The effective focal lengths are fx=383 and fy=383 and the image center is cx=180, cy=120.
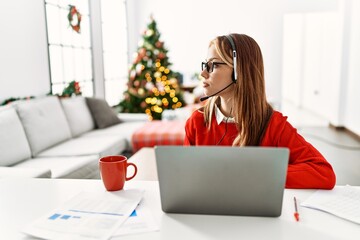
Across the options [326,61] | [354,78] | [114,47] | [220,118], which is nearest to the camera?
[220,118]

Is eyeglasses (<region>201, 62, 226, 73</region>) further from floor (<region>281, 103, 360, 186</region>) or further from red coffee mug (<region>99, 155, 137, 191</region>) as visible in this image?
floor (<region>281, 103, 360, 186</region>)

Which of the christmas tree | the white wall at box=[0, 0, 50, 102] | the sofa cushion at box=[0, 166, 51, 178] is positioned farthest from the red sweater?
the christmas tree

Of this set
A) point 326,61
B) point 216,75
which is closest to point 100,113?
point 216,75

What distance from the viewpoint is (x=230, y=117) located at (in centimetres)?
149

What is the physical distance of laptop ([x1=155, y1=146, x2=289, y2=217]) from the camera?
35.4 inches

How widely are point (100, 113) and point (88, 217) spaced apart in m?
3.62

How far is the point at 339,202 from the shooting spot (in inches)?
42.4

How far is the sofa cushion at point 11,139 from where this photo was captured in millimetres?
2791

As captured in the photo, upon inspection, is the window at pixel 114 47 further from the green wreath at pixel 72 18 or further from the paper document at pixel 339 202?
the paper document at pixel 339 202

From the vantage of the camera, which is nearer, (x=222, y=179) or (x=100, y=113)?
(x=222, y=179)

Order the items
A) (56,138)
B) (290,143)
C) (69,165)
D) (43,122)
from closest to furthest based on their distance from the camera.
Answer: (290,143), (69,165), (43,122), (56,138)

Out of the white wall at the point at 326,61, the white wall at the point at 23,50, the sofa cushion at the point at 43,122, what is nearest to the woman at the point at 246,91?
the sofa cushion at the point at 43,122

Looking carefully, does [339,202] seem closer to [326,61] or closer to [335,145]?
[335,145]

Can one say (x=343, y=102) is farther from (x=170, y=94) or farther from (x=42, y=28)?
(x=42, y=28)
